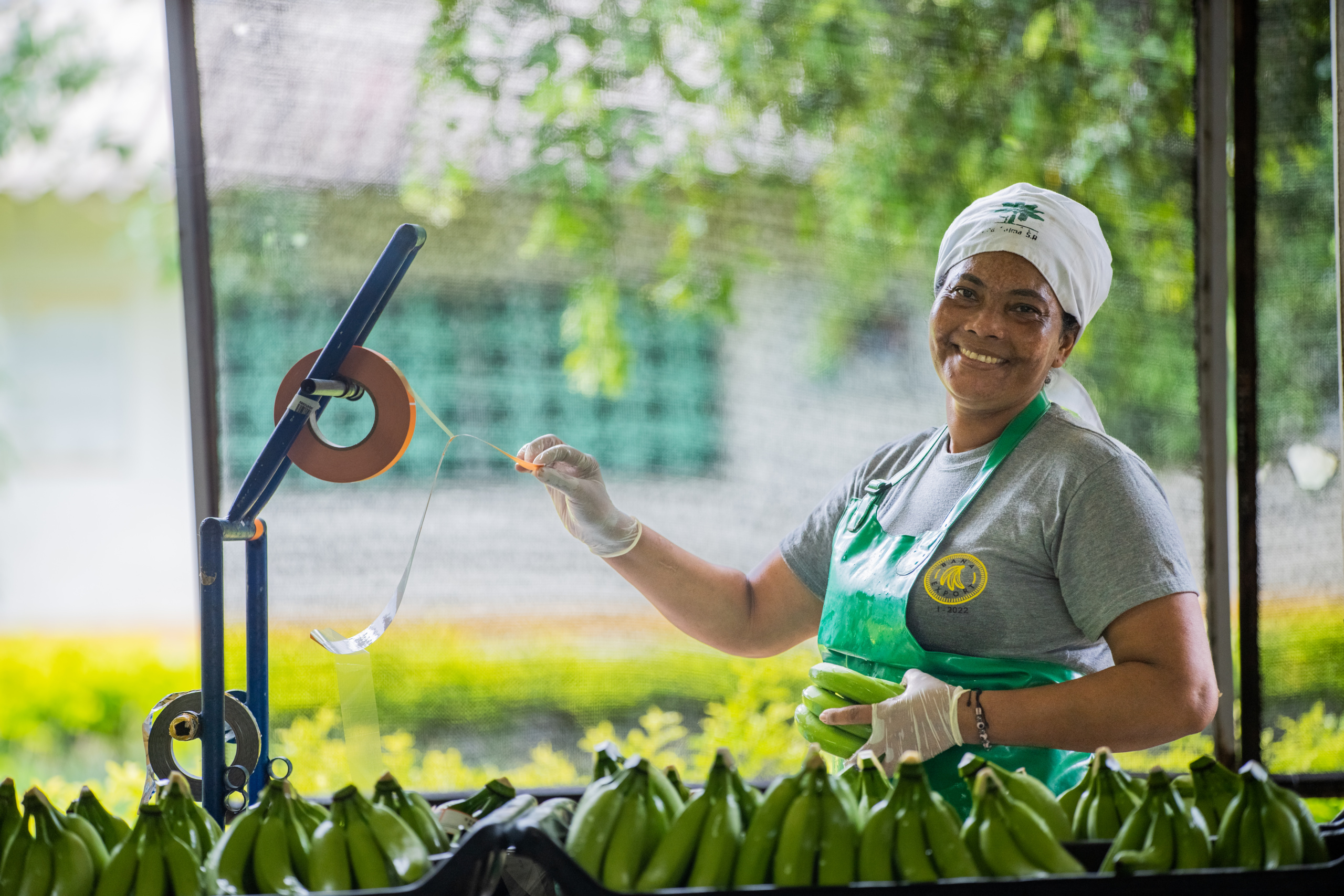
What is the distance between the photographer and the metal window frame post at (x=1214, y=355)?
8.18ft

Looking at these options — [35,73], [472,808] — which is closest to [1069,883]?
[472,808]

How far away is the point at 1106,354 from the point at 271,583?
7.47ft

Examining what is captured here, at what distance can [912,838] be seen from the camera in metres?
1.04

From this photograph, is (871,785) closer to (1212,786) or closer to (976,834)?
(976,834)

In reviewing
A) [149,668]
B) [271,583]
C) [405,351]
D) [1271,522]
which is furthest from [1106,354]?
[149,668]

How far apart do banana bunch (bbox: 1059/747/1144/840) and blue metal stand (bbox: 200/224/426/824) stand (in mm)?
1116

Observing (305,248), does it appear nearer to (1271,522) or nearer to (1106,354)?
(1106,354)

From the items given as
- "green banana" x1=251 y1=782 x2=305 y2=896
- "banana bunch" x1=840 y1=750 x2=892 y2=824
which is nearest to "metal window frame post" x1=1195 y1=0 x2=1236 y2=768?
"banana bunch" x1=840 y1=750 x2=892 y2=824

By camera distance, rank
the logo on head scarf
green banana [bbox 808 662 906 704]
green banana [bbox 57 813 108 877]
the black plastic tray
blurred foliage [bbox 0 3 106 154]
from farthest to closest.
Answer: blurred foliage [bbox 0 3 106 154] < the logo on head scarf < green banana [bbox 808 662 906 704] < green banana [bbox 57 813 108 877] < the black plastic tray

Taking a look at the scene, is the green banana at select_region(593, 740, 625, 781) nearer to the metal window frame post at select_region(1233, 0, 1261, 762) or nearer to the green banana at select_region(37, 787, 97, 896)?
the green banana at select_region(37, 787, 97, 896)

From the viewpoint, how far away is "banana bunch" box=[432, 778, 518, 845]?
1.26m

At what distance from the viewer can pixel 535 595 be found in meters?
2.60

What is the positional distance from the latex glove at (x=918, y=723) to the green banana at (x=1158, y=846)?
1.39 ft

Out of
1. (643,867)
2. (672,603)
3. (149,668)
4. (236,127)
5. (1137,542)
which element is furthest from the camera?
(149,668)
